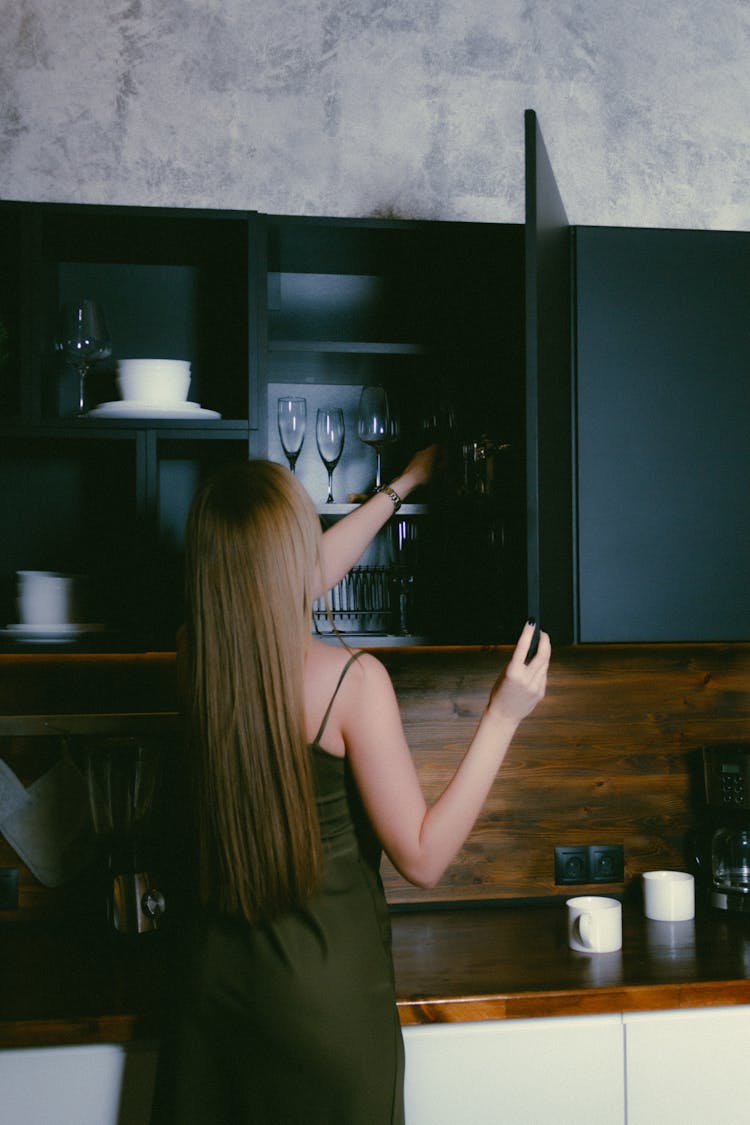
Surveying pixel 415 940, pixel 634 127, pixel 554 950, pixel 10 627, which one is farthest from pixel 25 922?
pixel 634 127

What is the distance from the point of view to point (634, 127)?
229 cm

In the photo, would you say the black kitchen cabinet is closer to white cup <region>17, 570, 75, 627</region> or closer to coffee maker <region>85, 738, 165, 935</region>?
white cup <region>17, 570, 75, 627</region>

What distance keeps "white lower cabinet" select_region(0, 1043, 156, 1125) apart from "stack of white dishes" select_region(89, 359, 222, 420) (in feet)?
3.46

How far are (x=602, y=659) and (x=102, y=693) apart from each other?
1103 millimetres

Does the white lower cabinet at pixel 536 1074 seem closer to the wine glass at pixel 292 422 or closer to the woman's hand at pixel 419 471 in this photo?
the woman's hand at pixel 419 471

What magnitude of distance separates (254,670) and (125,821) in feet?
2.63

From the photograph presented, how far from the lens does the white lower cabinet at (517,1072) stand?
1547mm

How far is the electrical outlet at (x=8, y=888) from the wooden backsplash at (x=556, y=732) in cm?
21

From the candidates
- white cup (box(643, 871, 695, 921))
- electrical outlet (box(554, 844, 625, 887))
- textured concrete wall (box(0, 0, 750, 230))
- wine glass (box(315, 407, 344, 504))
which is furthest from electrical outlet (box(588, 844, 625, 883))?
textured concrete wall (box(0, 0, 750, 230))

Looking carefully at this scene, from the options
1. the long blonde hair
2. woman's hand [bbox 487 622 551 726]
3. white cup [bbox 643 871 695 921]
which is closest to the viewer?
the long blonde hair

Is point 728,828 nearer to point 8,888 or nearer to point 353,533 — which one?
point 353,533

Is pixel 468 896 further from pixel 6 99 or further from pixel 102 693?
pixel 6 99

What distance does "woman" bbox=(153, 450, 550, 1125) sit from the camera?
48.9 inches

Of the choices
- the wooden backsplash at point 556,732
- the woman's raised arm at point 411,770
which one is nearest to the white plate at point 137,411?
the wooden backsplash at point 556,732
